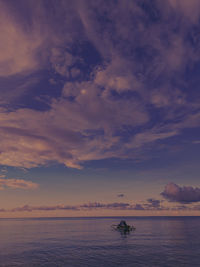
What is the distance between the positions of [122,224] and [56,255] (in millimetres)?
77443

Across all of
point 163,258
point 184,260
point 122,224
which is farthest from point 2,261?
point 122,224

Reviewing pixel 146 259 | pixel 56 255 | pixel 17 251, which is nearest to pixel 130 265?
pixel 146 259

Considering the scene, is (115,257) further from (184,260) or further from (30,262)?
(30,262)

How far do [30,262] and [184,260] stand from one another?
34.8 meters

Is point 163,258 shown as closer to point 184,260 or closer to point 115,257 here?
point 184,260

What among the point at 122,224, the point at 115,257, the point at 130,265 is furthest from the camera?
the point at 122,224

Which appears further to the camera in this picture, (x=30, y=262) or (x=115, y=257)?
(x=115, y=257)

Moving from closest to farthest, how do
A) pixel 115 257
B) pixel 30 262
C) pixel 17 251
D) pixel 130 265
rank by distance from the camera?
1. pixel 130 265
2. pixel 30 262
3. pixel 115 257
4. pixel 17 251

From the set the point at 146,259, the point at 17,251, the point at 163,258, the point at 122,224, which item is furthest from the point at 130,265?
the point at 122,224

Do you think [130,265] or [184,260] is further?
[184,260]

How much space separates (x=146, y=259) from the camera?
52.2 m

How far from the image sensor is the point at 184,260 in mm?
51531

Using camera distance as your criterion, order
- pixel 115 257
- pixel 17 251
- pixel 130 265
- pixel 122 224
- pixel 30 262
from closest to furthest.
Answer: pixel 130 265 < pixel 30 262 < pixel 115 257 < pixel 17 251 < pixel 122 224

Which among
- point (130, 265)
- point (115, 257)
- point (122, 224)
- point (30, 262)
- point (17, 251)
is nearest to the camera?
point (130, 265)
